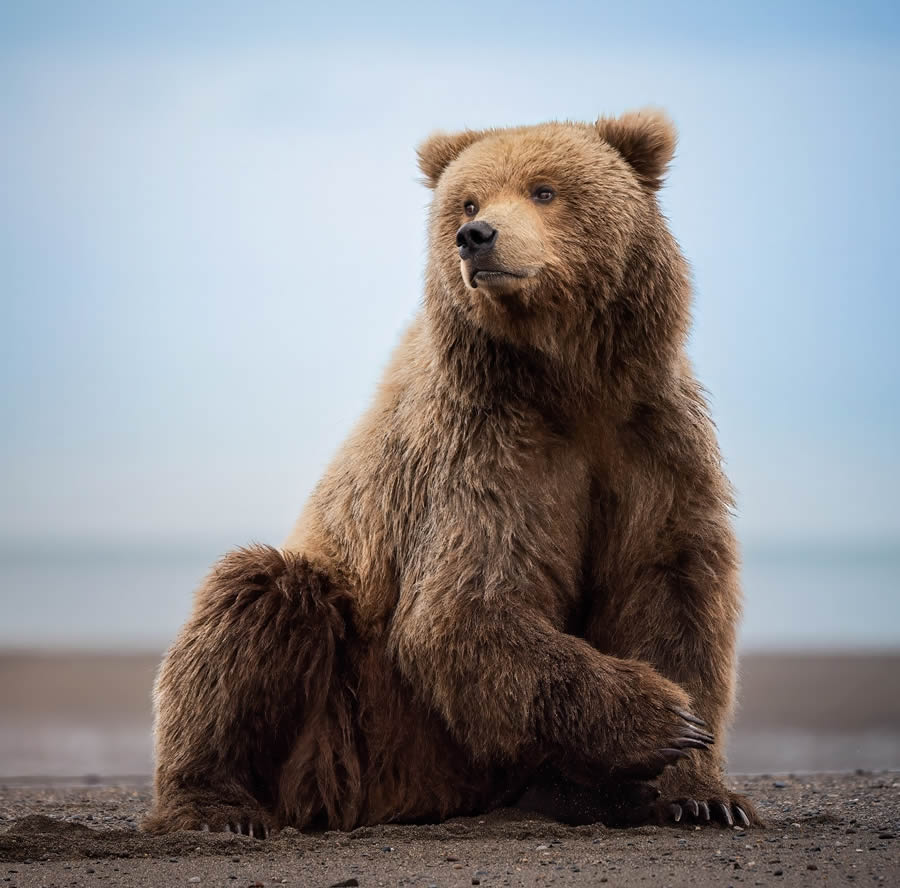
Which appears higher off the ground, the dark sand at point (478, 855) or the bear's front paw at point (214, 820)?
the bear's front paw at point (214, 820)

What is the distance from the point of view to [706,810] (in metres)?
7.46

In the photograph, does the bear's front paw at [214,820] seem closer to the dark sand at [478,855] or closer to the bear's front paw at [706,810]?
the dark sand at [478,855]

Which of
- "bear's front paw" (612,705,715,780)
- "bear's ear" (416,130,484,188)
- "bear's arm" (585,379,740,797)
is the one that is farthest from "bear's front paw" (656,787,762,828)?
"bear's ear" (416,130,484,188)

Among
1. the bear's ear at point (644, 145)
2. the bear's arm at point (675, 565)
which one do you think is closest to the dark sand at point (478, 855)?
the bear's arm at point (675, 565)

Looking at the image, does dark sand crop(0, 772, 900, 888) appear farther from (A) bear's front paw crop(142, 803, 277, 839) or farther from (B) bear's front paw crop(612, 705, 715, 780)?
(B) bear's front paw crop(612, 705, 715, 780)

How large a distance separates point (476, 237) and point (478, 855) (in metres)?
2.75

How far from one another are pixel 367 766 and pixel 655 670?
5.19 ft

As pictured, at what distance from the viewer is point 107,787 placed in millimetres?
11602

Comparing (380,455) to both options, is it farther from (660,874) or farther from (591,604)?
(660,874)

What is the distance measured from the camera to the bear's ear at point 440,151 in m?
8.11

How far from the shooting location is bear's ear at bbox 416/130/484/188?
8109 millimetres

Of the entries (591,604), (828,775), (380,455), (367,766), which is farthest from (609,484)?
(828,775)

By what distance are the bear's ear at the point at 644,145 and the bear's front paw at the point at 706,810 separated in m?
3.02

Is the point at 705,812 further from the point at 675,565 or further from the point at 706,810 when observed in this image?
the point at 675,565
